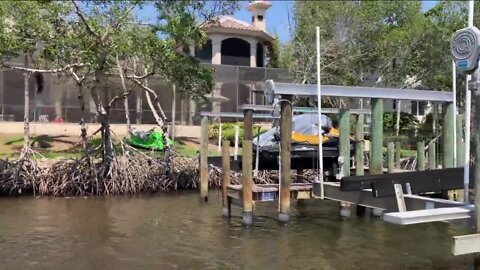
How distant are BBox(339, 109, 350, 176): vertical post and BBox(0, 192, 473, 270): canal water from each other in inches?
54.5

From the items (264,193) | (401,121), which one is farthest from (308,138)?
(401,121)

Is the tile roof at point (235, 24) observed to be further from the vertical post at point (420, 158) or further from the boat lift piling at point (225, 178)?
the boat lift piling at point (225, 178)

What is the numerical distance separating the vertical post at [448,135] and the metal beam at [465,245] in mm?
6772

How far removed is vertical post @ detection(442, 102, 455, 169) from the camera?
1544cm

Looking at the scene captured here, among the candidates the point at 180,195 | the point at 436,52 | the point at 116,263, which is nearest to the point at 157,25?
the point at 180,195

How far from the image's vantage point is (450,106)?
51.0ft

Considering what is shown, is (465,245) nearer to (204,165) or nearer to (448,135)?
(448,135)

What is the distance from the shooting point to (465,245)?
8.78 m

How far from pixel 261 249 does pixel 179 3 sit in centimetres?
988

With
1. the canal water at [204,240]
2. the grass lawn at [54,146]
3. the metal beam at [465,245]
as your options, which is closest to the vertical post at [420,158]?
the canal water at [204,240]

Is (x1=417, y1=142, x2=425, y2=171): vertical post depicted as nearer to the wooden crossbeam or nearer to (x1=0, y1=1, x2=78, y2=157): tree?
the wooden crossbeam

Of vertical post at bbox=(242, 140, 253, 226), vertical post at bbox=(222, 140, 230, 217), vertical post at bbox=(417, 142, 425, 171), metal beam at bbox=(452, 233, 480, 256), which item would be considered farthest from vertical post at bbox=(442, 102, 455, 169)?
metal beam at bbox=(452, 233, 480, 256)

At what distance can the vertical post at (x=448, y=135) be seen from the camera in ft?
50.6

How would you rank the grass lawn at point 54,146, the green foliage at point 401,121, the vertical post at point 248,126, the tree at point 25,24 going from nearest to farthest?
the vertical post at point 248,126 < the tree at point 25,24 < the grass lawn at point 54,146 < the green foliage at point 401,121
